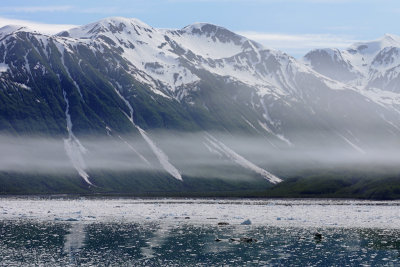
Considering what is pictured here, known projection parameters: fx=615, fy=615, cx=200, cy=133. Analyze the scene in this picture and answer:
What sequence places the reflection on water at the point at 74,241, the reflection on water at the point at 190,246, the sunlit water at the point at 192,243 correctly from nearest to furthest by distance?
1. the reflection on water at the point at 190,246
2. the sunlit water at the point at 192,243
3. the reflection on water at the point at 74,241

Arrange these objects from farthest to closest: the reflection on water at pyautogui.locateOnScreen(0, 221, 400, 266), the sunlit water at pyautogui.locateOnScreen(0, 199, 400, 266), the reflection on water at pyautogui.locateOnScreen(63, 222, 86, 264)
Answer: the reflection on water at pyautogui.locateOnScreen(63, 222, 86, 264) → the sunlit water at pyautogui.locateOnScreen(0, 199, 400, 266) → the reflection on water at pyautogui.locateOnScreen(0, 221, 400, 266)

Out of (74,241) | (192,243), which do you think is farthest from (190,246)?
(74,241)

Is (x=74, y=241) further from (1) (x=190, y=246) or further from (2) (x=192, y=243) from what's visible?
(1) (x=190, y=246)

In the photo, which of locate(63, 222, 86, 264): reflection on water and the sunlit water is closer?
the sunlit water

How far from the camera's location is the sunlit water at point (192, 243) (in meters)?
70.9

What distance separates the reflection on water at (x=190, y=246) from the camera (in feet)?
232

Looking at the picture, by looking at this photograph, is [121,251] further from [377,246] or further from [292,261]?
[377,246]

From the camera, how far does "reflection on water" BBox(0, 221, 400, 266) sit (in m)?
70.8

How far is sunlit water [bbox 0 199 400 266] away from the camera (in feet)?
233

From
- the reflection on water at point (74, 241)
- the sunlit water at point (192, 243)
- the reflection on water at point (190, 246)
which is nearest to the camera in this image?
the reflection on water at point (190, 246)

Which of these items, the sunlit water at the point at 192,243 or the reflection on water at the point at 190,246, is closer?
the reflection on water at the point at 190,246

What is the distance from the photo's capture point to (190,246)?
273 ft

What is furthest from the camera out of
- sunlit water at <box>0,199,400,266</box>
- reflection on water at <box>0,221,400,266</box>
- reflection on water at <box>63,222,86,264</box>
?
reflection on water at <box>63,222,86,264</box>

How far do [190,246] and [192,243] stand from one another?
10.3 ft
